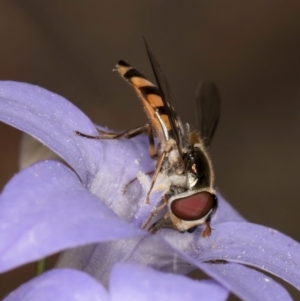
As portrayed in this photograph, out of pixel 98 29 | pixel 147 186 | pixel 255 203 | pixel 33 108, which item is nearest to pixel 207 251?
pixel 147 186

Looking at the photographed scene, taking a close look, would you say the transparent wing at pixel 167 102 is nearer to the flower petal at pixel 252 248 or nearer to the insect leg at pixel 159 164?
the insect leg at pixel 159 164

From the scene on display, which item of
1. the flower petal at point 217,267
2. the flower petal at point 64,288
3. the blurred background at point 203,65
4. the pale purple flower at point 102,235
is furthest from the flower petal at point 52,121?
the blurred background at point 203,65

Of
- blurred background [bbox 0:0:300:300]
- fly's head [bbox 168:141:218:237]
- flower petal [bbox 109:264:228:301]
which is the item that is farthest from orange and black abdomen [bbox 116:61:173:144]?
blurred background [bbox 0:0:300:300]

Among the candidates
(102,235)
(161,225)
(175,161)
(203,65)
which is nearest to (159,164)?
(175,161)

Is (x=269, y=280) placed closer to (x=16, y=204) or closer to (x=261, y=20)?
(x=16, y=204)

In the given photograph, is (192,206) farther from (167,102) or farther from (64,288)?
(64,288)

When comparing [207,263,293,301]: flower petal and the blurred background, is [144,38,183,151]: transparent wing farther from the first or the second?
the blurred background
